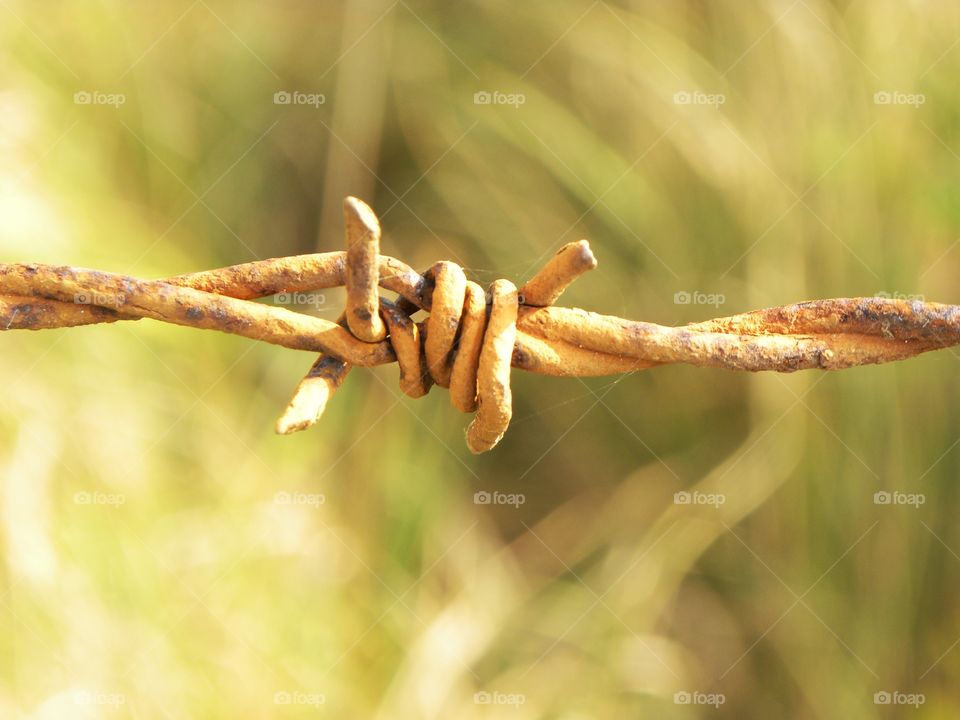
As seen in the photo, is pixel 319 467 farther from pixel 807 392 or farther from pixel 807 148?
pixel 807 148

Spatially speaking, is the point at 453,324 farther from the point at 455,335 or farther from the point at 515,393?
the point at 515,393

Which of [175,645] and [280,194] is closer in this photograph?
[175,645]

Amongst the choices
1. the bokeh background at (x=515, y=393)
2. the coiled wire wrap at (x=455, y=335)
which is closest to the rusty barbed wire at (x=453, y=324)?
the coiled wire wrap at (x=455, y=335)

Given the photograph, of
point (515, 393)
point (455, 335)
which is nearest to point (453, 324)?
point (455, 335)

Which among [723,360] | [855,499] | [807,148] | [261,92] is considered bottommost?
[855,499]

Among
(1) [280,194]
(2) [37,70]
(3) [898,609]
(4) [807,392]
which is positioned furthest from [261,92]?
(3) [898,609]
